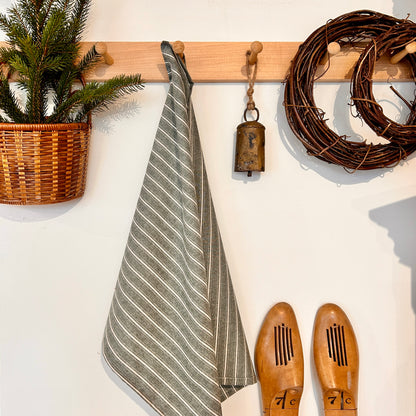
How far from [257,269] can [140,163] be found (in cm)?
33

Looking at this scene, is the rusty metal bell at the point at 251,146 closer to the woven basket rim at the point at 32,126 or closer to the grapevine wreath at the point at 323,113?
the grapevine wreath at the point at 323,113

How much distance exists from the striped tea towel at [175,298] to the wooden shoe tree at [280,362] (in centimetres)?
8

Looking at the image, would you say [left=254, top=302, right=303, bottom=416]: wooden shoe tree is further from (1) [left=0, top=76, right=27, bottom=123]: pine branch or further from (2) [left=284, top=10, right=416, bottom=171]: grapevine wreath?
(1) [left=0, top=76, right=27, bottom=123]: pine branch

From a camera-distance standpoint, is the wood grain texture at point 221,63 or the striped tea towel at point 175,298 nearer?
the striped tea towel at point 175,298

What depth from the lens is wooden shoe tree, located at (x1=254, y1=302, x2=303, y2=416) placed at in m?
0.86

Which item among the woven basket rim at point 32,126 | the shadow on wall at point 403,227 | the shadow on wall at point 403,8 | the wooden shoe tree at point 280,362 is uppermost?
the shadow on wall at point 403,8

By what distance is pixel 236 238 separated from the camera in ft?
A: 2.97

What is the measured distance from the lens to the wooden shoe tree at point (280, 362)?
86 cm

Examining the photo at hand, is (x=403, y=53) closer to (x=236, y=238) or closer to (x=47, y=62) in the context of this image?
(x=236, y=238)

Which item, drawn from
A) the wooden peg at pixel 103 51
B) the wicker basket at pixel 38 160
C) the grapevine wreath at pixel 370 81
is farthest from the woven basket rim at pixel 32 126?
the grapevine wreath at pixel 370 81

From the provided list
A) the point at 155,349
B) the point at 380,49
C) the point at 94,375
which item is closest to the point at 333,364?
the point at 155,349

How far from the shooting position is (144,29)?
88cm

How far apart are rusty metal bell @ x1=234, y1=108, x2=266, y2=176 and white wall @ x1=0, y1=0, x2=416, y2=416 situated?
Answer: 0.21 ft

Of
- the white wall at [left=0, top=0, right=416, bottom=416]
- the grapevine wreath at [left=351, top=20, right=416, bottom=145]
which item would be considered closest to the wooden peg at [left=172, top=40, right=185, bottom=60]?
the white wall at [left=0, top=0, right=416, bottom=416]
